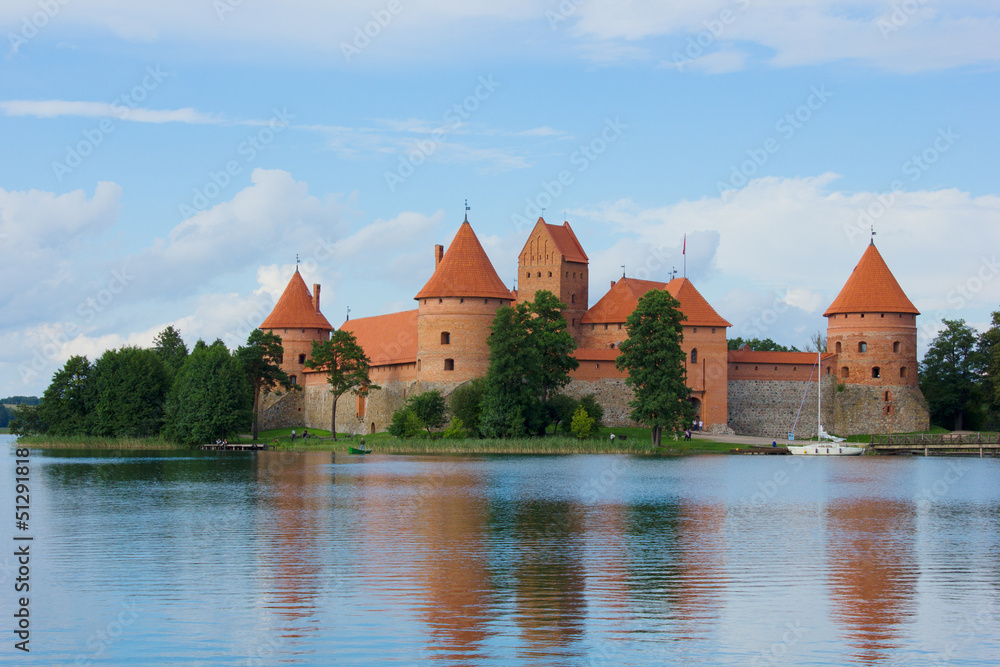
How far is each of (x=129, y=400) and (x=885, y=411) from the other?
3237 cm

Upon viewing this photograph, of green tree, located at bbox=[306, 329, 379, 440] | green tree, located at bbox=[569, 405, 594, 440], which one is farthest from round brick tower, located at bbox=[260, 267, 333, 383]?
green tree, located at bbox=[569, 405, 594, 440]

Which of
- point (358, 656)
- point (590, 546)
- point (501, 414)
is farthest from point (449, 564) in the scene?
point (501, 414)

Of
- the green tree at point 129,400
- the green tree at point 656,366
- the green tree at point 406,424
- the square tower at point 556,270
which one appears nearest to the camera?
the green tree at point 656,366

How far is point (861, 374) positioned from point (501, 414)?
56.9 feet

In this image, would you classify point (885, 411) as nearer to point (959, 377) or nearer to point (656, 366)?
point (959, 377)

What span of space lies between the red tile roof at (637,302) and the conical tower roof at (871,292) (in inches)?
235

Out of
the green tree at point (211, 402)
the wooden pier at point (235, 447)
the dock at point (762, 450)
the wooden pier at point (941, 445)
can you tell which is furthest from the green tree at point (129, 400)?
the wooden pier at point (941, 445)

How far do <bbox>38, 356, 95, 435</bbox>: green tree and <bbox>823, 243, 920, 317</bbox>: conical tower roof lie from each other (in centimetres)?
3283

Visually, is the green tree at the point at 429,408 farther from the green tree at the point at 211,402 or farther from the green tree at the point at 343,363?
the green tree at the point at 211,402

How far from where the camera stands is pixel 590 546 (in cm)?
1425

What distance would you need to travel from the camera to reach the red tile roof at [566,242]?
52312 mm

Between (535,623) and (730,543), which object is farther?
(730,543)

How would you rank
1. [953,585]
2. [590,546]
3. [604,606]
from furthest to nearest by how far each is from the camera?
[590,546]
[953,585]
[604,606]

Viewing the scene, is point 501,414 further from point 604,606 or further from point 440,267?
point 604,606
